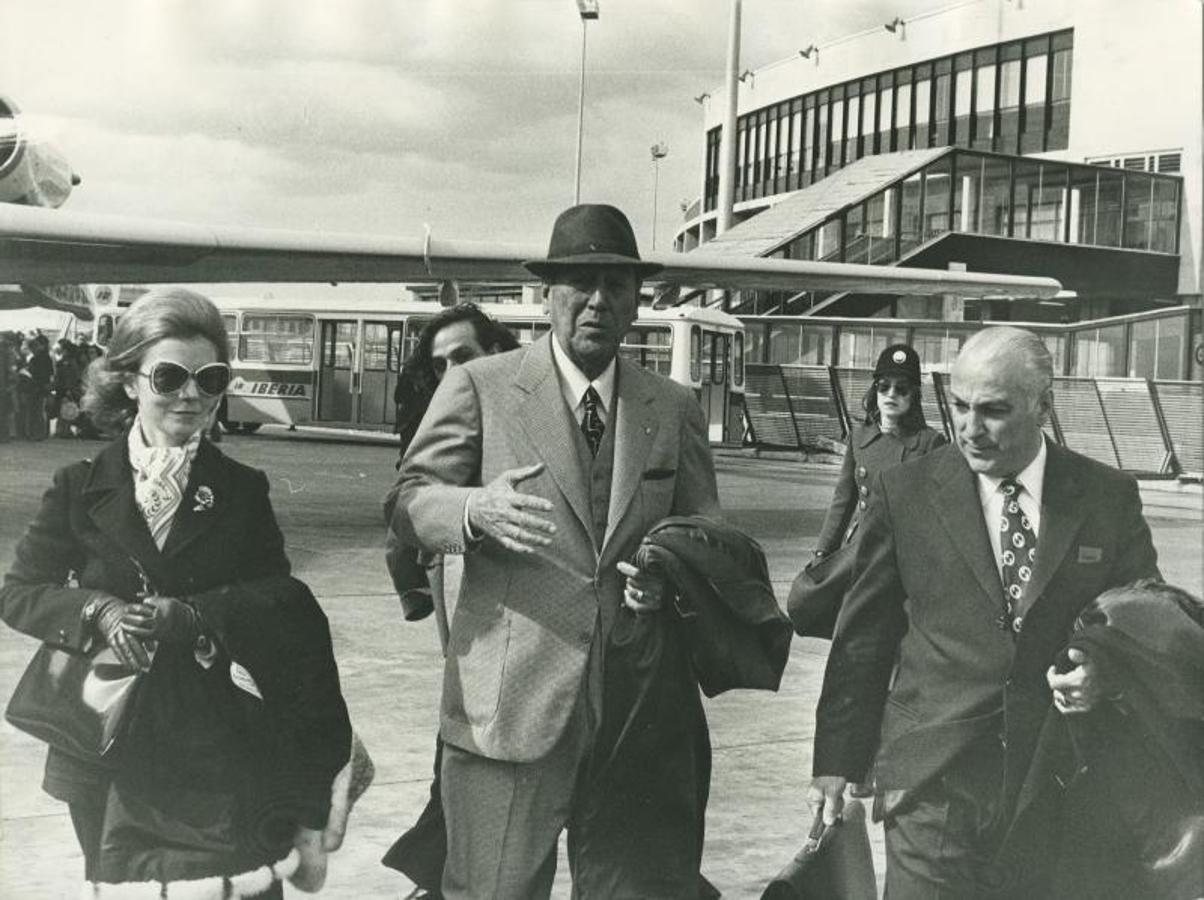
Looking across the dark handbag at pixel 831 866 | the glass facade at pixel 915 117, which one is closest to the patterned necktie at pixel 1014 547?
the dark handbag at pixel 831 866

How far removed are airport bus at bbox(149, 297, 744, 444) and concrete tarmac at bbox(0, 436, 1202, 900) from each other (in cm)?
698

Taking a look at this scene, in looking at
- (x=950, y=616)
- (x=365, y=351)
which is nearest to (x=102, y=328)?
(x=365, y=351)

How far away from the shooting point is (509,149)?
4879 millimetres

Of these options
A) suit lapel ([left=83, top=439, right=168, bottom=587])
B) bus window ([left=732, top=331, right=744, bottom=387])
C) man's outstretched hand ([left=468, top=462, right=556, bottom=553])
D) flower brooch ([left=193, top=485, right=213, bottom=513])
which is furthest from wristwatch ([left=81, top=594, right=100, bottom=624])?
bus window ([left=732, top=331, right=744, bottom=387])

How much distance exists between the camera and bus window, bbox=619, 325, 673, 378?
19.9 meters

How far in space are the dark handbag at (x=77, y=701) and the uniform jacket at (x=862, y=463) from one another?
3.42 meters

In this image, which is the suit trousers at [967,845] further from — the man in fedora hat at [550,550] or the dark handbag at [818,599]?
the dark handbag at [818,599]

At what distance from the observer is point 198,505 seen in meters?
3.03

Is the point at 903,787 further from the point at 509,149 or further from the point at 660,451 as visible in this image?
the point at 509,149

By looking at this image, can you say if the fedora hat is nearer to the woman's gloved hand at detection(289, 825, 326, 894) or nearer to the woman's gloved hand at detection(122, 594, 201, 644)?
the woman's gloved hand at detection(122, 594, 201, 644)

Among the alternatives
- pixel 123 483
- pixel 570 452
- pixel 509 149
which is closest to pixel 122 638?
pixel 123 483

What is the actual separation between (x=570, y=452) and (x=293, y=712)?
82 cm

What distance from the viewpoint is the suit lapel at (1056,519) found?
10.2 feet

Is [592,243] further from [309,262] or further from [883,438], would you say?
[309,262]
